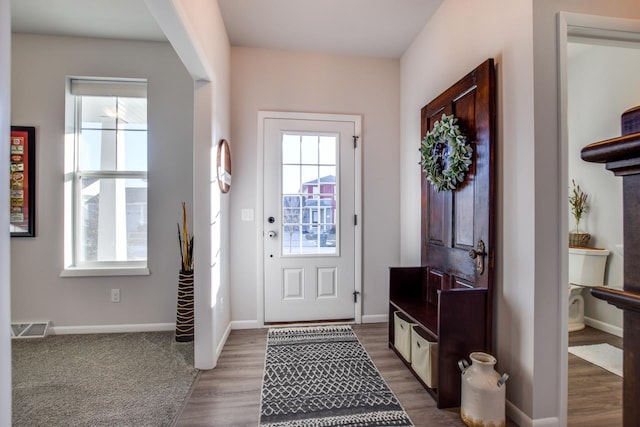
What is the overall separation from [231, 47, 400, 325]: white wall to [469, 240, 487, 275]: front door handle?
137 cm

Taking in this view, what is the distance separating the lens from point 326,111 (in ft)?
10.3

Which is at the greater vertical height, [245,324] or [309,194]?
[309,194]

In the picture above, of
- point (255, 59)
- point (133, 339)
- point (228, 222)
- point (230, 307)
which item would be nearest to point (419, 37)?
point (255, 59)

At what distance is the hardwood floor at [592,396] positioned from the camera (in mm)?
1703

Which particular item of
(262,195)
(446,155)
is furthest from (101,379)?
(446,155)

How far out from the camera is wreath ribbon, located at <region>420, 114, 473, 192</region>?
1.96 meters

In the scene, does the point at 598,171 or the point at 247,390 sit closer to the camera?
the point at 247,390

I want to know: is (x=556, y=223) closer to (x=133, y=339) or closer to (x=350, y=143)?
(x=350, y=143)

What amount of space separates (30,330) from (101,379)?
132 centimetres

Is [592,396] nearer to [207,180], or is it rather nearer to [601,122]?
[601,122]

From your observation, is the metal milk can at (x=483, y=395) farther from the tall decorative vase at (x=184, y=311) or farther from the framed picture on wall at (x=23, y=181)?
the framed picture on wall at (x=23, y=181)

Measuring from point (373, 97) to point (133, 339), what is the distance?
327 cm

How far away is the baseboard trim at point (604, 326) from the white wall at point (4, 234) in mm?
4073

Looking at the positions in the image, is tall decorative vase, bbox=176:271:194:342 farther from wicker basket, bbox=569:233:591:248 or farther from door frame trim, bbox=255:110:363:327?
wicker basket, bbox=569:233:591:248
